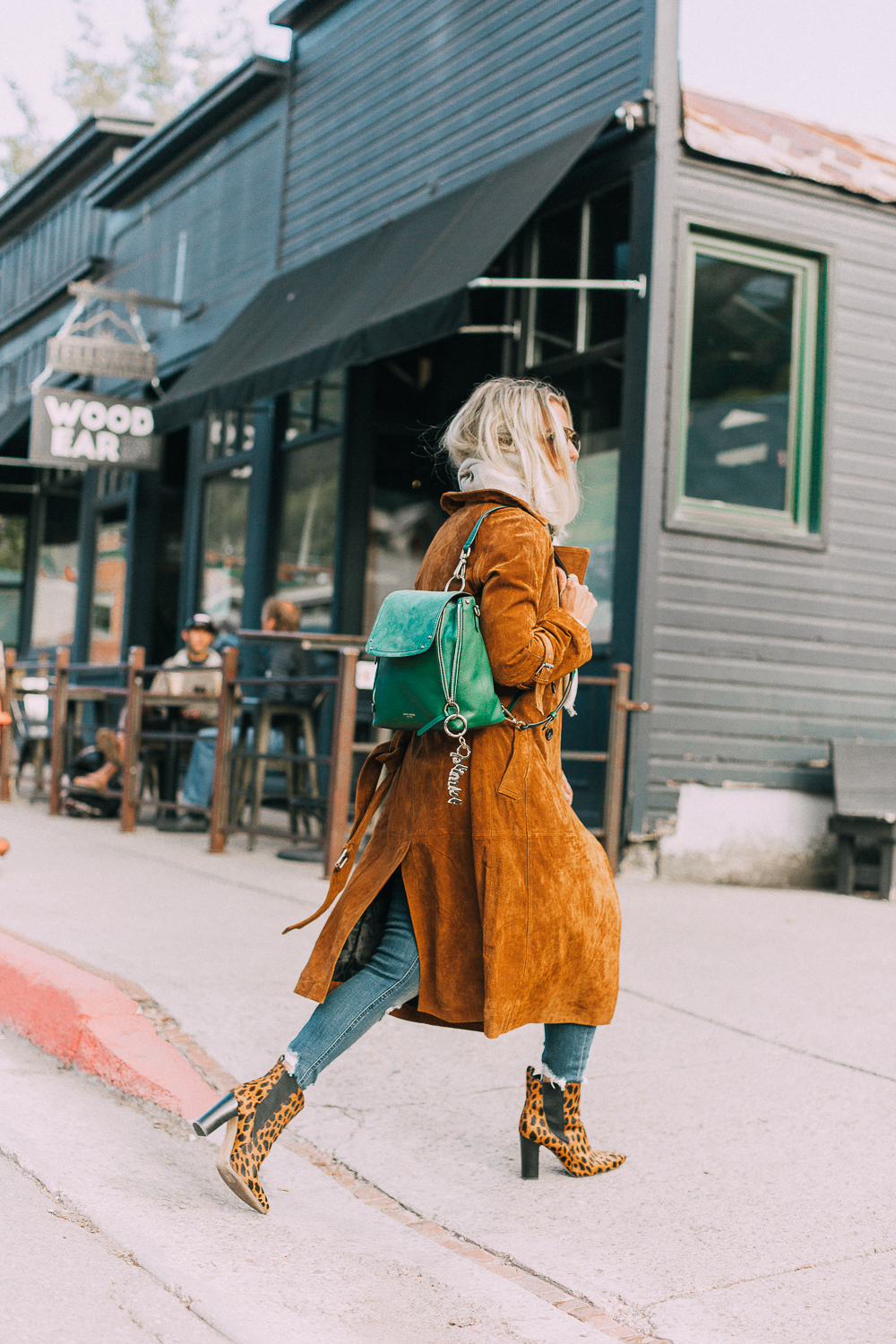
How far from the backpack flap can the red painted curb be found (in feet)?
5.21

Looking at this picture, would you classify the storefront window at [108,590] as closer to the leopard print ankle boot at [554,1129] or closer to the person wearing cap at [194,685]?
the person wearing cap at [194,685]

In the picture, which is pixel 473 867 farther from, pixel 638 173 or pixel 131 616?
pixel 131 616

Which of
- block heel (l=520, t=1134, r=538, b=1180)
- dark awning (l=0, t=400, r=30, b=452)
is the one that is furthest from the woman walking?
dark awning (l=0, t=400, r=30, b=452)

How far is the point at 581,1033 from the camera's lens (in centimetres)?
330

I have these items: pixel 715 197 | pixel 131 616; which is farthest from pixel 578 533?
pixel 131 616

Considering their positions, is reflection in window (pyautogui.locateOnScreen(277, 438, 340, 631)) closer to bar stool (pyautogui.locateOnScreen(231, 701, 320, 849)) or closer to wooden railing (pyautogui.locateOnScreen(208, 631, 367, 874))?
wooden railing (pyautogui.locateOnScreen(208, 631, 367, 874))

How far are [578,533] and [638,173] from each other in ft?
7.30

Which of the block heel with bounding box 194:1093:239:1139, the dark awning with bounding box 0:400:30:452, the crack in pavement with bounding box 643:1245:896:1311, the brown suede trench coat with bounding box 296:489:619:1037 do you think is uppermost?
the dark awning with bounding box 0:400:30:452

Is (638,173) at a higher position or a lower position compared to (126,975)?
higher

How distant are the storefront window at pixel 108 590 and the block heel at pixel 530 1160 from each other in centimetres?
1220

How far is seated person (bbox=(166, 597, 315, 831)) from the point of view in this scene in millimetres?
8992

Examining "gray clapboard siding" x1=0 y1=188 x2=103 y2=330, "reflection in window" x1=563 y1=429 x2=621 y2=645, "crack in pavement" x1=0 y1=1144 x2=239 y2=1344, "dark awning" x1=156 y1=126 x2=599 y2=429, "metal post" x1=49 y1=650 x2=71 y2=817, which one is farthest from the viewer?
"gray clapboard siding" x1=0 y1=188 x2=103 y2=330

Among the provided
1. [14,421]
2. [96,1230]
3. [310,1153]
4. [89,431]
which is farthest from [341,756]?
[14,421]

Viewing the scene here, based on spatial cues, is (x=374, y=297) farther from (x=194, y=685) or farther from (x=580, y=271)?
(x=194, y=685)
